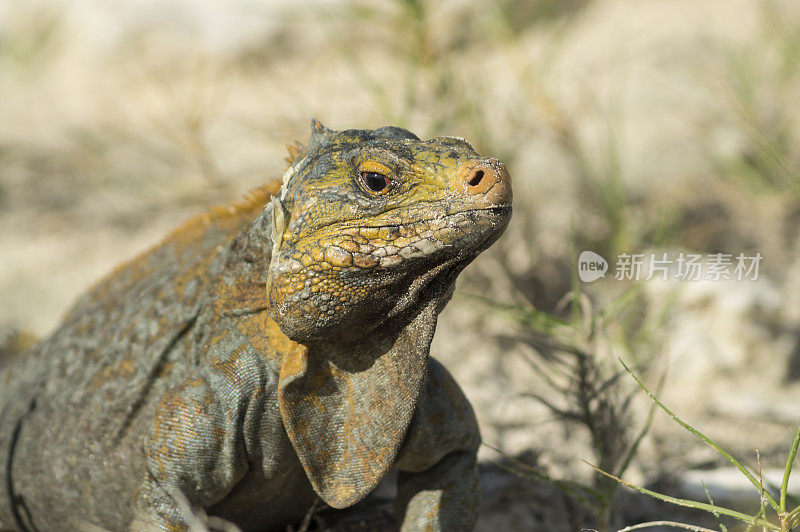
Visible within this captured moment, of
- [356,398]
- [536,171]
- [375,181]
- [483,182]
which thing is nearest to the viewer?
[483,182]

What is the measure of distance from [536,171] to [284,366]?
5.27m

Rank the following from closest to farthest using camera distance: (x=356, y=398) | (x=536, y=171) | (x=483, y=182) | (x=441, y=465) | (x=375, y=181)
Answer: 1. (x=483, y=182)
2. (x=375, y=181)
3. (x=356, y=398)
4. (x=441, y=465)
5. (x=536, y=171)

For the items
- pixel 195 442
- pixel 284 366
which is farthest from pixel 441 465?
pixel 195 442

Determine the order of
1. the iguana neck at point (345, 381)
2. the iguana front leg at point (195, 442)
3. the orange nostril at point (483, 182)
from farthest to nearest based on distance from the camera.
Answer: the iguana front leg at point (195, 442) → the iguana neck at point (345, 381) → the orange nostril at point (483, 182)

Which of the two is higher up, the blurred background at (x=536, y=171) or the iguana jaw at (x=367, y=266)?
the blurred background at (x=536, y=171)

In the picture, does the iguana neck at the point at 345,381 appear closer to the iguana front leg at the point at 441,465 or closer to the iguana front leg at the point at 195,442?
the iguana front leg at the point at 195,442

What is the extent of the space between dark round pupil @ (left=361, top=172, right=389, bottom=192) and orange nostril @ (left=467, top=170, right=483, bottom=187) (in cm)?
28

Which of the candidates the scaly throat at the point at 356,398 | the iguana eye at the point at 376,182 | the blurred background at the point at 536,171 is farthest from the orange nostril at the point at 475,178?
the blurred background at the point at 536,171

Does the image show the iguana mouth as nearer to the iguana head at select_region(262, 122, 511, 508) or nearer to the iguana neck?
the iguana head at select_region(262, 122, 511, 508)

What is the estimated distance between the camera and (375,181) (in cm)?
252

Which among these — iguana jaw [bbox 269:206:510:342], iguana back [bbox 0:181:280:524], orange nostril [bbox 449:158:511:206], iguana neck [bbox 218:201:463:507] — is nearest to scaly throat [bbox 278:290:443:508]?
iguana neck [bbox 218:201:463:507]

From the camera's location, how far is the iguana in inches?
97.6

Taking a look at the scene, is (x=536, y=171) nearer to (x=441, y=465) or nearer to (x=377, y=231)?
(x=441, y=465)

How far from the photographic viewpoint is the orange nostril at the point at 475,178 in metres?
2.43
